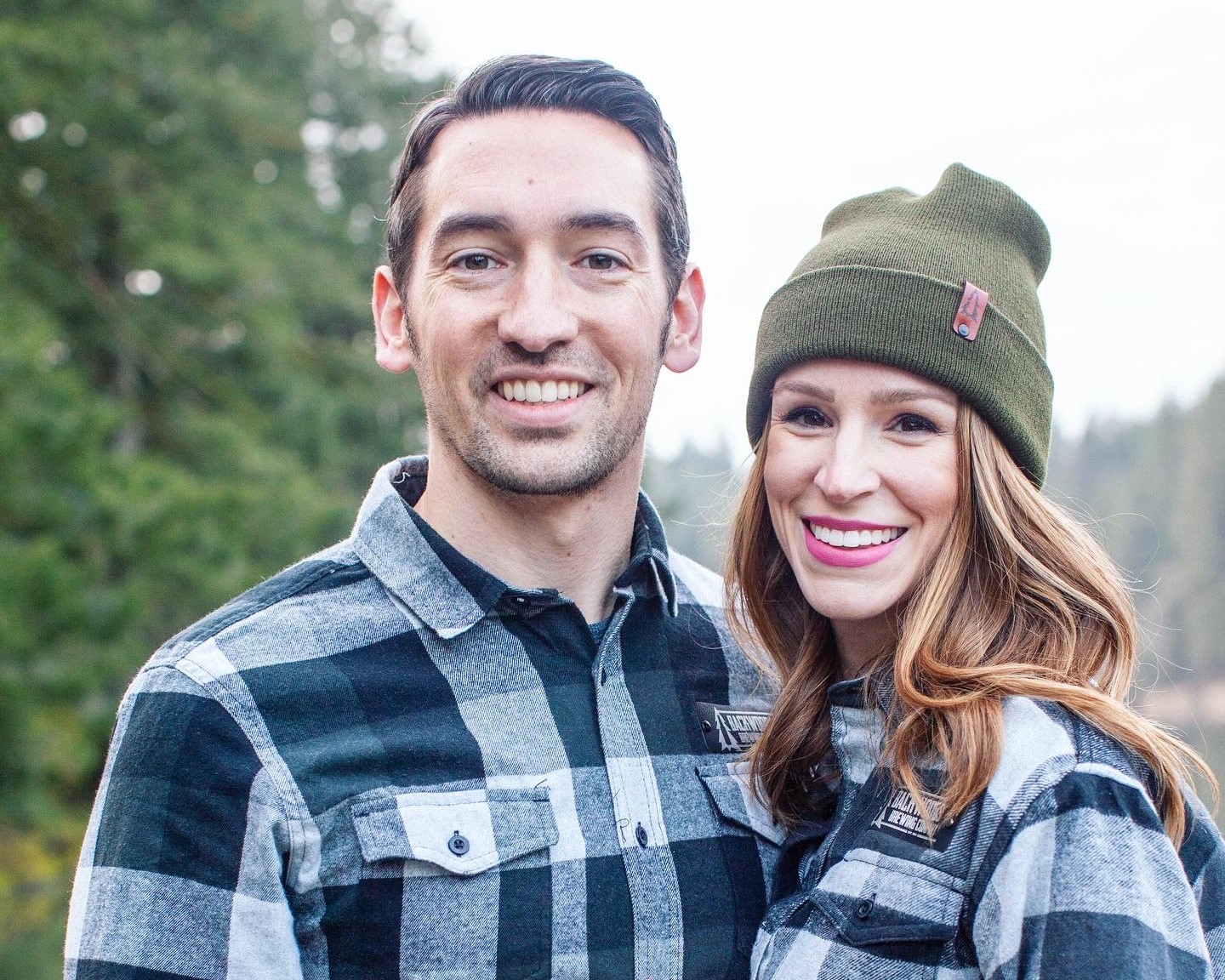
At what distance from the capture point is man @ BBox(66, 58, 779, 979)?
1.89 meters

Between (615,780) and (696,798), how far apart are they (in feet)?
0.60

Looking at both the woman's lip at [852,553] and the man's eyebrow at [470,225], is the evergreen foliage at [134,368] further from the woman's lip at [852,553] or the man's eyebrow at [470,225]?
the woman's lip at [852,553]

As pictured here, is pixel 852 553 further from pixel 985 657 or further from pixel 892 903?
pixel 892 903

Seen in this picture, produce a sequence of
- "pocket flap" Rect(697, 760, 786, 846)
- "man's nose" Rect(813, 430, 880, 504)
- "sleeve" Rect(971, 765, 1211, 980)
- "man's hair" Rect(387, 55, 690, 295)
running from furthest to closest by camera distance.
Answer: "man's hair" Rect(387, 55, 690, 295) < "pocket flap" Rect(697, 760, 786, 846) < "man's nose" Rect(813, 430, 880, 504) < "sleeve" Rect(971, 765, 1211, 980)

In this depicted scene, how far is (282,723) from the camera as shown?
1982 mm

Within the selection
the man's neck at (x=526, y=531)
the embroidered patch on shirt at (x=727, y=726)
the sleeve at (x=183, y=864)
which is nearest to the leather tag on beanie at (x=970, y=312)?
the man's neck at (x=526, y=531)

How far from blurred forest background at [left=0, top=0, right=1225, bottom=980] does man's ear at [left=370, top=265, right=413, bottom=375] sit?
775 millimetres

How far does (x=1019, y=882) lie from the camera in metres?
1.76

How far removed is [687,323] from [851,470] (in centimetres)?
71

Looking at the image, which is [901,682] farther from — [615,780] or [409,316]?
[409,316]

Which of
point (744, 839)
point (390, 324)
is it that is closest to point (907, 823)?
point (744, 839)

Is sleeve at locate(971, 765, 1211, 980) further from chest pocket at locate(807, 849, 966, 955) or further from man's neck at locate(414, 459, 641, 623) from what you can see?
man's neck at locate(414, 459, 641, 623)

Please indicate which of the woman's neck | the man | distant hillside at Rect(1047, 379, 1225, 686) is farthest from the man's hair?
distant hillside at Rect(1047, 379, 1225, 686)

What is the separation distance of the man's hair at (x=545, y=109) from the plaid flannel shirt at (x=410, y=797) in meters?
0.62
